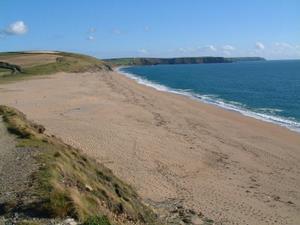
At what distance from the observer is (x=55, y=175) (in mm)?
14383

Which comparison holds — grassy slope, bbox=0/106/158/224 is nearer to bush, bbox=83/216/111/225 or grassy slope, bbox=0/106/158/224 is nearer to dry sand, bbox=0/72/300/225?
bush, bbox=83/216/111/225

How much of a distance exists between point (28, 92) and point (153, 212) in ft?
154

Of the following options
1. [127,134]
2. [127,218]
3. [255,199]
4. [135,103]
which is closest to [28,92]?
[135,103]

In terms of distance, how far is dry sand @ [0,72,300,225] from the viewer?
1958cm

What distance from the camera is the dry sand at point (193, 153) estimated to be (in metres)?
19.6

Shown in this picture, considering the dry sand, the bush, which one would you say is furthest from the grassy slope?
the dry sand

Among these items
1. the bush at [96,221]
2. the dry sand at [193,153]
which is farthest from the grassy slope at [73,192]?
the dry sand at [193,153]

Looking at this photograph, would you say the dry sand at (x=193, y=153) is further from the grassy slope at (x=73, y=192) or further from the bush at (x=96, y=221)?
the bush at (x=96, y=221)

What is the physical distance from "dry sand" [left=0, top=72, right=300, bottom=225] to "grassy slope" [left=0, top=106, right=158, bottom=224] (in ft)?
8.07

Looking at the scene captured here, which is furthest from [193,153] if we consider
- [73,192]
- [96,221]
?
[96,221]

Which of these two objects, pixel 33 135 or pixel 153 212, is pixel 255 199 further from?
pixel 33 135

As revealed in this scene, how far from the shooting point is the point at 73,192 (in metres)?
13.1

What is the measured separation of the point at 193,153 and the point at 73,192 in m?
15.7

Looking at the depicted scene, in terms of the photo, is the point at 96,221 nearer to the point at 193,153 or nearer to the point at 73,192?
the point at 73,192
